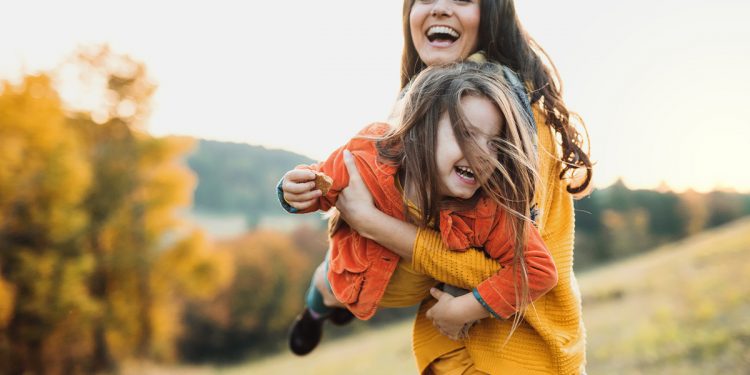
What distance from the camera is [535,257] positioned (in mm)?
2021

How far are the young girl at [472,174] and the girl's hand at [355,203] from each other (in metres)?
Result: 0.04

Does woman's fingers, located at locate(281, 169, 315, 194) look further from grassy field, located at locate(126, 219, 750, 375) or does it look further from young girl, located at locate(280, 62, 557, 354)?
grassy field, located at locate(126, 219, 750, 375)

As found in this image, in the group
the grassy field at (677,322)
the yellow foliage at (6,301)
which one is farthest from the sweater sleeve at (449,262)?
the yellow foliage at (6,301)

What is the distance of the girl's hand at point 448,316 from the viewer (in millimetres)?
2166

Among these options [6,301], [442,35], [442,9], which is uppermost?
[442,9]

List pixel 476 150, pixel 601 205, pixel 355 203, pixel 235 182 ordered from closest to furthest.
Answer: pixel 476 150, pixel 355 203, pixel 601 205, pixel 235 182

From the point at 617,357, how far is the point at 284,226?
125ft

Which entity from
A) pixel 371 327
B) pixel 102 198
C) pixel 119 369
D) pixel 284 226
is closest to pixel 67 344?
pixel 119 369

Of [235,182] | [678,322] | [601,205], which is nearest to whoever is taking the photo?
[678,322]

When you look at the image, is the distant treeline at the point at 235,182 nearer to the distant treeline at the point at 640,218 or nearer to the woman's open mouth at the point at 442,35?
the distant treeline at the point at 640,218

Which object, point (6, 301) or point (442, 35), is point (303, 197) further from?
point (6, 301)

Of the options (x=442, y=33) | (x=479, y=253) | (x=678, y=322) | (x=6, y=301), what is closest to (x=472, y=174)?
(x=479, y=253)

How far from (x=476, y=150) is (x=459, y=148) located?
6 cm

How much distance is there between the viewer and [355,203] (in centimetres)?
220
